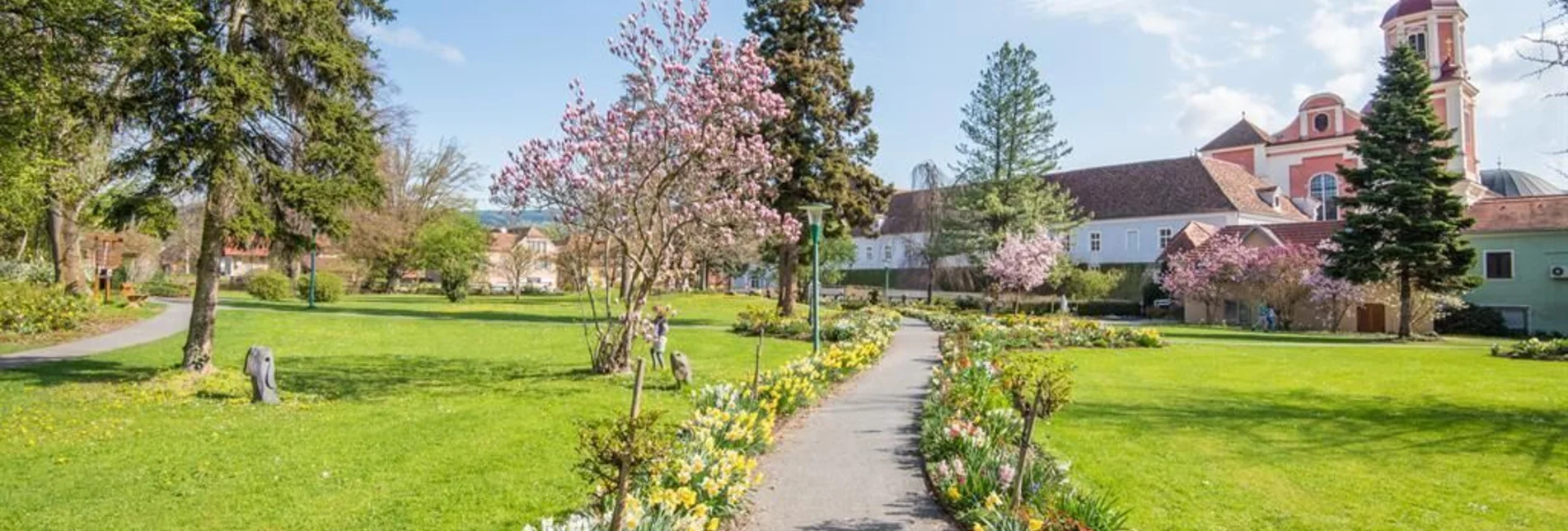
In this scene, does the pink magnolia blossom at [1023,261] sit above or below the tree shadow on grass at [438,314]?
above

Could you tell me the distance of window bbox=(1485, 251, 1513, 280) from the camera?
1340 inches

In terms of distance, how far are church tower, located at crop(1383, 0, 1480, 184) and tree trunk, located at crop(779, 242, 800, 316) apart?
127 feet

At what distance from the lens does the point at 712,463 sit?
626 centimetres

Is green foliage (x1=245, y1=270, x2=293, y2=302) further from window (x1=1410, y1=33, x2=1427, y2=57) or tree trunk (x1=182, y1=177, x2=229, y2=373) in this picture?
window (x1=1410, y1=33, x2=1427, y2=57)

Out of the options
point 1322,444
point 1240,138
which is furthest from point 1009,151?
point 1322,444

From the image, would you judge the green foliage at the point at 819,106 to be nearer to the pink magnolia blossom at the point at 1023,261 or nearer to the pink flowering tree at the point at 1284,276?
the pink magnolia blossom at the point at 1023,261

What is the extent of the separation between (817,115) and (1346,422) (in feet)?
62.5

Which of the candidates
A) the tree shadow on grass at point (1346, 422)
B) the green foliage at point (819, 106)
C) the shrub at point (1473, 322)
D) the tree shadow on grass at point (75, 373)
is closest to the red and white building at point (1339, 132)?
the shrub at point (1473, 322)

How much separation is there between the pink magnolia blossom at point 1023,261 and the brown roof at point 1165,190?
11.1m

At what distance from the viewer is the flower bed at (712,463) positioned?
5.16m

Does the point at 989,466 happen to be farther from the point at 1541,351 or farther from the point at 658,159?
the point at 1541,351

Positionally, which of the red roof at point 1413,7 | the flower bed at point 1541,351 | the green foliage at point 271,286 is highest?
the red roof at point 1413,7

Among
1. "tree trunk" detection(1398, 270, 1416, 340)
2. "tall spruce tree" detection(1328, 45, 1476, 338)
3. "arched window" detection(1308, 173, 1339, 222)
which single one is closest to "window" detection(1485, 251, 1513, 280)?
"tall spruce tree" detection(1328, 45, 1476, 338)

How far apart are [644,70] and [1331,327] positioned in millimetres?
31035
